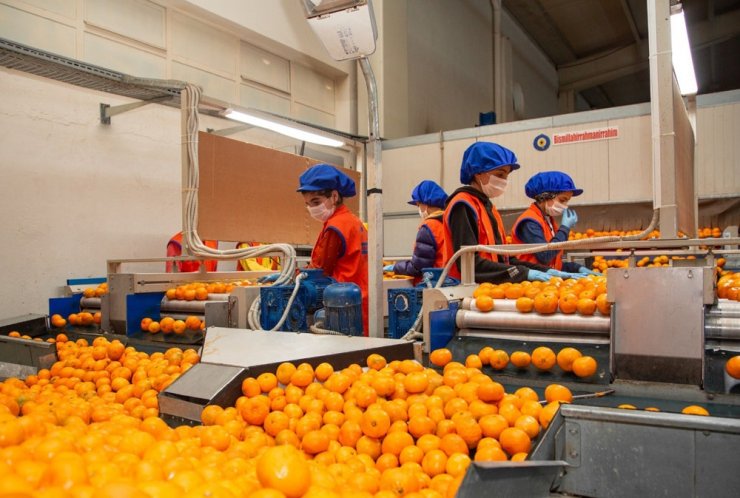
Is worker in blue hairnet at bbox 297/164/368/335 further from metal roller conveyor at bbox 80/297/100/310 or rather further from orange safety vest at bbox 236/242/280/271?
orange safety vest at bbox 236/242/280/271

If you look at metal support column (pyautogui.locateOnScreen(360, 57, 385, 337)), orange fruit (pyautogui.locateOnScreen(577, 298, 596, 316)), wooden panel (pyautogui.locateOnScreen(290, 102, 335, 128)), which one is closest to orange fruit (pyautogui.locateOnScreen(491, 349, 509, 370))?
orange fruit (pyautogui.locateOnScreen(577, 298, 596, 316))

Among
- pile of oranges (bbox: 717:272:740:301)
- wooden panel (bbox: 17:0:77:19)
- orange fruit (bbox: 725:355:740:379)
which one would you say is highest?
wooden panel (bbox: 17:0:77:19)

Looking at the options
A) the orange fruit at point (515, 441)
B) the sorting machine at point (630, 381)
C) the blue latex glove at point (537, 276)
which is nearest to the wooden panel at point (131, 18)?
the sorting machine at point (630, 381)

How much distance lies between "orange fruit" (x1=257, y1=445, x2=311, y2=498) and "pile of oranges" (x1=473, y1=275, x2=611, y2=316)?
5.01ft

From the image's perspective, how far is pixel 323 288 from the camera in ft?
12.1

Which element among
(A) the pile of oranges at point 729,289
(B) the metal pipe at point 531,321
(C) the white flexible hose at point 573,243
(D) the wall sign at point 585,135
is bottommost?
(B) the metal pipe at point 531,321

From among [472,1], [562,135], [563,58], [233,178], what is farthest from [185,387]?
[563,58]

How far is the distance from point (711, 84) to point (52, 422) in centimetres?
2128

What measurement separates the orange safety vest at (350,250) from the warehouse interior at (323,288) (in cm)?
2

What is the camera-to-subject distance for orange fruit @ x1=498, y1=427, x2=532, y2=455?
164cm

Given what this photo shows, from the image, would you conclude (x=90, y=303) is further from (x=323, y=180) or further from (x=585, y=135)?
(x=585, y=135)

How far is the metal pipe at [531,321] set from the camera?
232 cm

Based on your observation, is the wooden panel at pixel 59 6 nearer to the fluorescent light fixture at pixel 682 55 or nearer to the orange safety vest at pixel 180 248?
the orange safety vest at pixel 180 248

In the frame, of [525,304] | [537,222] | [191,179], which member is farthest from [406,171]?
[525,304]
